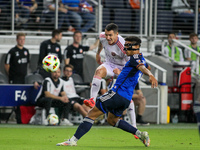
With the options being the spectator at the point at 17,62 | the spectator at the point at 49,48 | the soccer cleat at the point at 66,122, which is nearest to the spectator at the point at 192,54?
the spectator at the point at 49,48

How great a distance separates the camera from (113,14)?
59.5ft

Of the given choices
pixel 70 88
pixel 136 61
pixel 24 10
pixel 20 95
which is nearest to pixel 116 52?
pixel 136 61

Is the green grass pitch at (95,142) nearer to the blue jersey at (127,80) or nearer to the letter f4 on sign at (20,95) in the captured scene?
the blue jersey at (127,80)

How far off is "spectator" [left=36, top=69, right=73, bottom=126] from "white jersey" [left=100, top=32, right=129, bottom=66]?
3.48 metres

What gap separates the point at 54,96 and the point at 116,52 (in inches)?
152

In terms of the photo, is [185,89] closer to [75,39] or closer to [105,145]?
[75,39]

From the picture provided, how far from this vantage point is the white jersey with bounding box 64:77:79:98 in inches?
557

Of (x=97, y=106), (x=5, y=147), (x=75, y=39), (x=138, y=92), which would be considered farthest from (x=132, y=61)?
(x=75, y=39)

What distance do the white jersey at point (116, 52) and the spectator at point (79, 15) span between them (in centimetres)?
668

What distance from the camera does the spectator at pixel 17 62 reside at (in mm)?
14875

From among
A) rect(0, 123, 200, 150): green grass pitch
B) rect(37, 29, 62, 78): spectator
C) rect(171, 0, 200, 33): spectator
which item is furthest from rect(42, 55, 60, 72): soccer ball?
rect(171, 0, 200, 33): spectator

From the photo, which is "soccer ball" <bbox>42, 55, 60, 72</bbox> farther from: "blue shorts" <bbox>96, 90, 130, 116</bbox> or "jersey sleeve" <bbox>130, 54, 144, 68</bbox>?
"jersey sleeve" <bbox>130, 54, 144, 68</bbox>

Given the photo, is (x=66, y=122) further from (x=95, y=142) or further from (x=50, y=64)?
(x=95, y=142)

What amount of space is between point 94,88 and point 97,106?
2.46m
